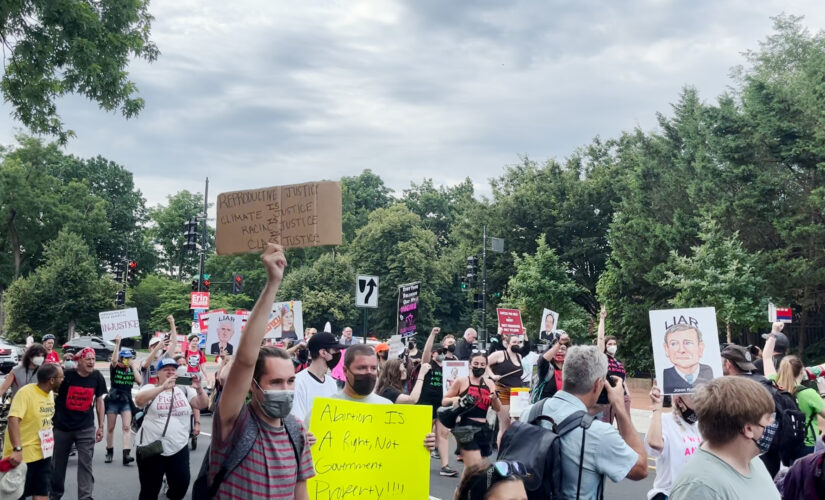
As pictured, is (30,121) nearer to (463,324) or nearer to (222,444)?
(222,444)

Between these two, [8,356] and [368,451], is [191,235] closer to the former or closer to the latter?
[8,356]

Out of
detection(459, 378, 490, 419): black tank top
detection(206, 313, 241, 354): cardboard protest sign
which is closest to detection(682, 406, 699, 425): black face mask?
detection(459, 378, 490, 419): black tank top

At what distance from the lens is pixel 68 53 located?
11062 mm

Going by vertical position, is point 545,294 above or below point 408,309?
above

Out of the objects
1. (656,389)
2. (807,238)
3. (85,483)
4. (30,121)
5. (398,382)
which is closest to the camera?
(656,389)

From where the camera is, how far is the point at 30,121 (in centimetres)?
1184

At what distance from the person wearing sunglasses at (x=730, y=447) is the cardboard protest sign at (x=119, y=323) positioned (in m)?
13.2

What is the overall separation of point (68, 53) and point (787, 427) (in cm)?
1027

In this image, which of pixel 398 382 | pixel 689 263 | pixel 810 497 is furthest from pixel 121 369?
pixel 689 263

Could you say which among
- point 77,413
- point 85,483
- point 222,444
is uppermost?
point 222,444

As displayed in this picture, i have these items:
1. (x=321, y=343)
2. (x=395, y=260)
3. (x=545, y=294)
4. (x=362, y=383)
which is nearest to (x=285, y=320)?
(x=321, y=343)

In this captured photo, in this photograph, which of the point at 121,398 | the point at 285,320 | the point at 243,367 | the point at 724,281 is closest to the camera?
the point at 243,367

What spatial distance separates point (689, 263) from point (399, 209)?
35.8 meters

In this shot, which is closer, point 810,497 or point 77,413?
point 810,497
